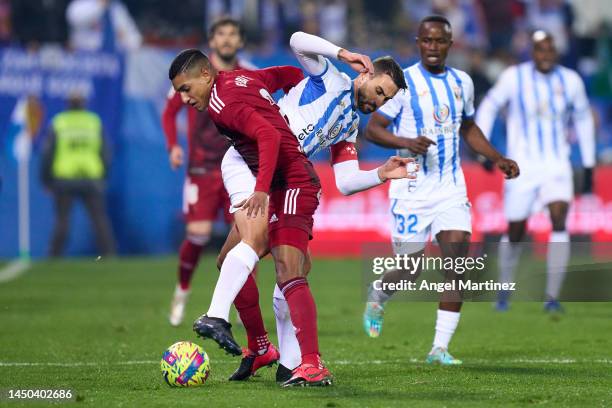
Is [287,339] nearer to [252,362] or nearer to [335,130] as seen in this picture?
[252,362]

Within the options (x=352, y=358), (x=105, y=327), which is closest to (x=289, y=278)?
(x=352, y=358)

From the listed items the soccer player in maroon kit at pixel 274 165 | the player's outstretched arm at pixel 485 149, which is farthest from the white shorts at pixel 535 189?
the soccer player in maroon kit at pixel 274 165

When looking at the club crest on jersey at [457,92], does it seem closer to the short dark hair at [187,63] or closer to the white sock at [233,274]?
the short dark hair at [187,63]

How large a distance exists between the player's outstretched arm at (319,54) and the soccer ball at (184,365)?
1.74 m

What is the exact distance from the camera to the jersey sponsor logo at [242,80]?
23.4 ft

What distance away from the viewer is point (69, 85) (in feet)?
64.2

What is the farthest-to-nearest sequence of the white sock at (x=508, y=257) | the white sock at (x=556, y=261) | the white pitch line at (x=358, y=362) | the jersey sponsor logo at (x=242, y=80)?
A: 1. the white sock at (x=508, y=257)
2. the white sock at (x=556, y=261)
3. the white pitch line at (x=358, y=362)
4. the jersey sponsor logo at (x=242, y=80)

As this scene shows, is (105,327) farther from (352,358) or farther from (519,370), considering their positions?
(519,370)

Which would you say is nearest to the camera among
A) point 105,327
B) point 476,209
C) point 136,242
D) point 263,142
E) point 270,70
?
point 263,142

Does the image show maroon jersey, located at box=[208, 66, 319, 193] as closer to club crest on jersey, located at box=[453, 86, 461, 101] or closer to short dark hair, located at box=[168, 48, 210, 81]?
short dark hair, located at box=[168, 48, 210, 81]

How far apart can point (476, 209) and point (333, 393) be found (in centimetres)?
1223

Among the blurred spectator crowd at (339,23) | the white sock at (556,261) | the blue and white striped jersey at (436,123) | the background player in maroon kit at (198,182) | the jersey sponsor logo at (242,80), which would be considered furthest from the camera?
the blurred spectator crowd at (339,23)

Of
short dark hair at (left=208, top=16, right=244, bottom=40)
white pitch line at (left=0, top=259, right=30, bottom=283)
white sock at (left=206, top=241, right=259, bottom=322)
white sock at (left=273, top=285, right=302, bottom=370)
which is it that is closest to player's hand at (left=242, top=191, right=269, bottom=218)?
white sock at (left=206, top=241, right=259, bottom=322)

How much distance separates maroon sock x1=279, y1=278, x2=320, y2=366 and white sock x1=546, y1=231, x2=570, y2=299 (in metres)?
5.51
